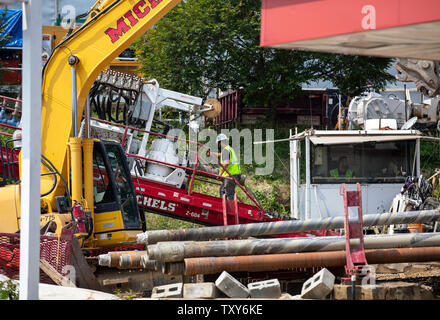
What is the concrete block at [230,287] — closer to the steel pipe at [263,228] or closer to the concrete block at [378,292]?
the concrete block at [378,292]

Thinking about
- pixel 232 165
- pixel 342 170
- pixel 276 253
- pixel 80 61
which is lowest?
pixel 276 253

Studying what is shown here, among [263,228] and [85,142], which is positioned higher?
[85,142]

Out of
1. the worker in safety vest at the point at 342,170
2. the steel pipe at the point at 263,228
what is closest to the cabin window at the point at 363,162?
the worker in safety vest at the point at 342,170

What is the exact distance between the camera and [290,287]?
9.17 metres

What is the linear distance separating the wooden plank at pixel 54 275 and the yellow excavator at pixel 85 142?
154cm

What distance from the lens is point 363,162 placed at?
621 inches

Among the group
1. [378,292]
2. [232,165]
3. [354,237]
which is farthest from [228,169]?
[378,292]

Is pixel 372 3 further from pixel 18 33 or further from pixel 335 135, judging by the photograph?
pixel 18 33

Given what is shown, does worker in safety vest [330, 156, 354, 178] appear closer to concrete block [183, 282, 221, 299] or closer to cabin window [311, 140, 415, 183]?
cabin window [311, 140, 415, 183]

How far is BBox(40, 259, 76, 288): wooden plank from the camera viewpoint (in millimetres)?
8352

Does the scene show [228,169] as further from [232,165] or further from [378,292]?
[378,292]

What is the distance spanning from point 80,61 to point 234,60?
14.4 m

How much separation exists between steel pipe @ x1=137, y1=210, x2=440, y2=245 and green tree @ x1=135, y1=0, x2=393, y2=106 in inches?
570

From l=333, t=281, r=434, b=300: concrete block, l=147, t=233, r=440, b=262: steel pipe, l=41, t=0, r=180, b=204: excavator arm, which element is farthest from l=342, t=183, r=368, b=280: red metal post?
l=41, t=0, r=180, b=204: excavator arm
